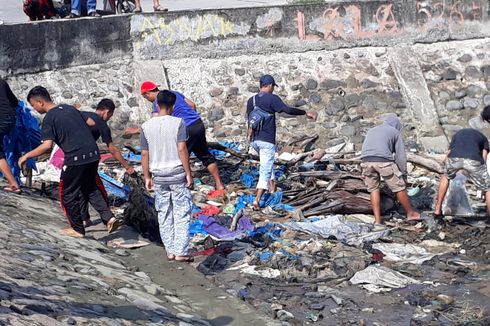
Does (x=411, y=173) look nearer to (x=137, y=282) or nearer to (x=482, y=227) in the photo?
(x=482, y=227)

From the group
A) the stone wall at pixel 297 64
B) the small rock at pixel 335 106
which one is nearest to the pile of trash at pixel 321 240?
the stone wall at pixel 297 64

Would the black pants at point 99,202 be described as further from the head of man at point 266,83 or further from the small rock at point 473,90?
the small rock at point 473,90

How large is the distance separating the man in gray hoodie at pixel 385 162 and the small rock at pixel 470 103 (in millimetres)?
5413

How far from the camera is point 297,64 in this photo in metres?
15.9

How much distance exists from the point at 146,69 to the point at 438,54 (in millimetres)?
5480

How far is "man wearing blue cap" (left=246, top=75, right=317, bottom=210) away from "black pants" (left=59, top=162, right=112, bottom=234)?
8.64 ft

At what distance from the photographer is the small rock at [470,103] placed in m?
15.7

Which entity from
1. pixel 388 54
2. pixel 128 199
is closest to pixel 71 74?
pixel 128 199

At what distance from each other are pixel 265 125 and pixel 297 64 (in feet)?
16.3

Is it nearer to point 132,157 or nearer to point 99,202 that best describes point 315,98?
point 132,157

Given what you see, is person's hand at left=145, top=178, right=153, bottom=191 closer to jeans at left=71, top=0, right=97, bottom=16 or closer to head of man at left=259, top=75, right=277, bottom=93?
head of man at left=259, top=75, right=277, bottom=93

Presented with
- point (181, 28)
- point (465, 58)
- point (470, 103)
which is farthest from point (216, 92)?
point (465, 58)

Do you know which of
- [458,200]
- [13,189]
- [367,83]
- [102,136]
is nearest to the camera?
[102,136]

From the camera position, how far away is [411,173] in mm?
12992
